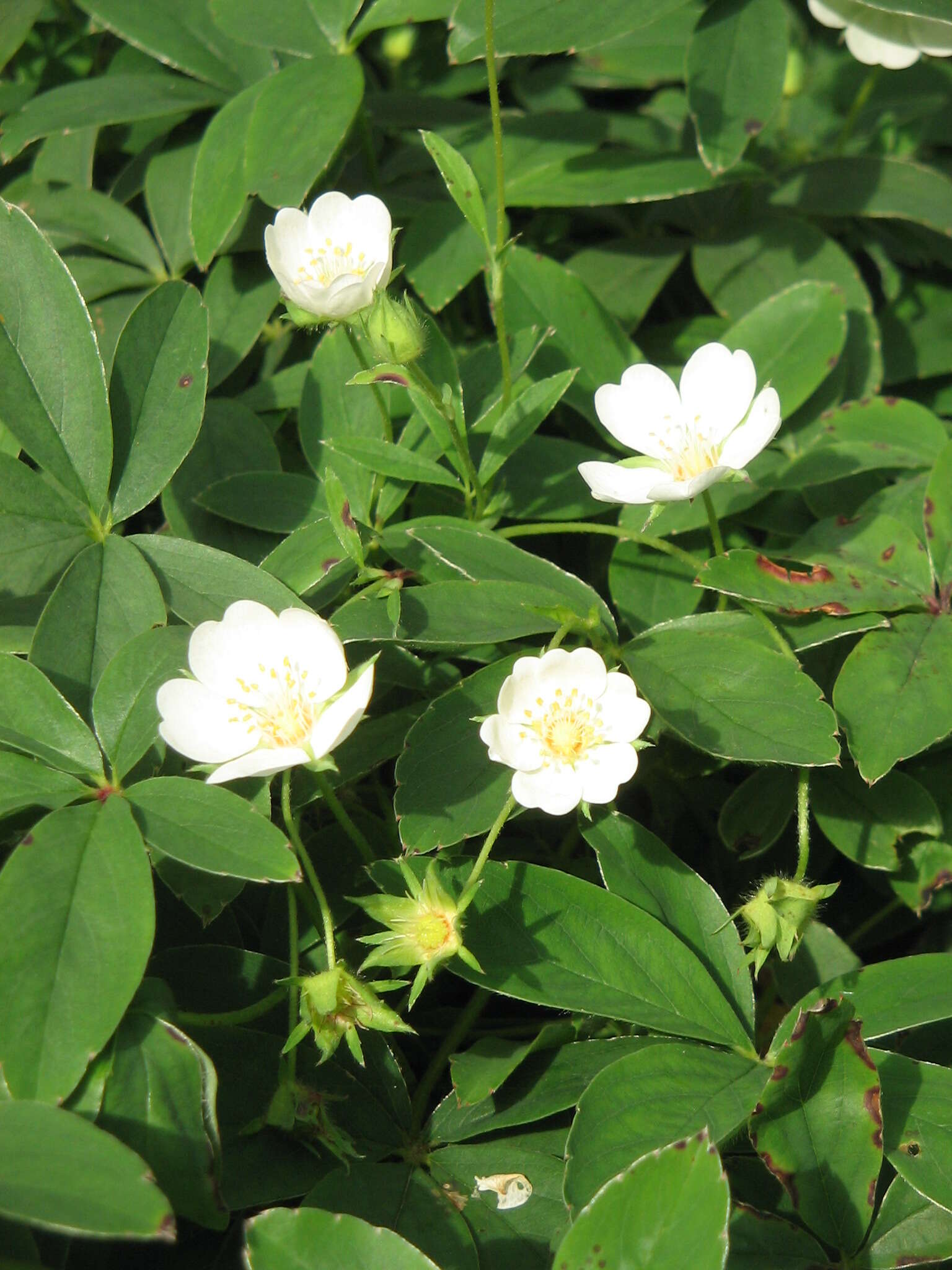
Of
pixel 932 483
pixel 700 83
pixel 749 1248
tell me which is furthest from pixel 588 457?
pixel 749 1248

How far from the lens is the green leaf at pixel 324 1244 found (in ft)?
3.99

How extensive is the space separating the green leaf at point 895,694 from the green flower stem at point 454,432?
0.61 metres

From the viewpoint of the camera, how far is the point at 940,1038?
1683mm

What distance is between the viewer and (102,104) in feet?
7.34

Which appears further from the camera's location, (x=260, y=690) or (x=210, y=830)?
(x=260, y=690)

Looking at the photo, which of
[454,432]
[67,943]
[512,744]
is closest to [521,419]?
[454,432]

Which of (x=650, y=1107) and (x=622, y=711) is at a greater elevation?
(x=622, y=711)

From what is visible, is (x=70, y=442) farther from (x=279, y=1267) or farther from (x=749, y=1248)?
(x=749, y=1248)

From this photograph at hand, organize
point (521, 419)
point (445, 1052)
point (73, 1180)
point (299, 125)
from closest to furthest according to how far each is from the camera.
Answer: point (73, 1180)
point (445, 1052)
point (521, 419)
point (299, 125)

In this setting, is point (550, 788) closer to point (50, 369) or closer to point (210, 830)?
point (210, 830)

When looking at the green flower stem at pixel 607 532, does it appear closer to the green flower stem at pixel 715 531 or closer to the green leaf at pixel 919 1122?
the green flower stem at pixel 715 531

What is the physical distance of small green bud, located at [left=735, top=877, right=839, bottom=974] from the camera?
146 centimetres

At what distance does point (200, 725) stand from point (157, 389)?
61 cm

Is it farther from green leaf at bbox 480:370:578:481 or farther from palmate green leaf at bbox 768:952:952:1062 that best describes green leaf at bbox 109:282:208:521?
palmate green leaf at bbox 768:952:952:1062
